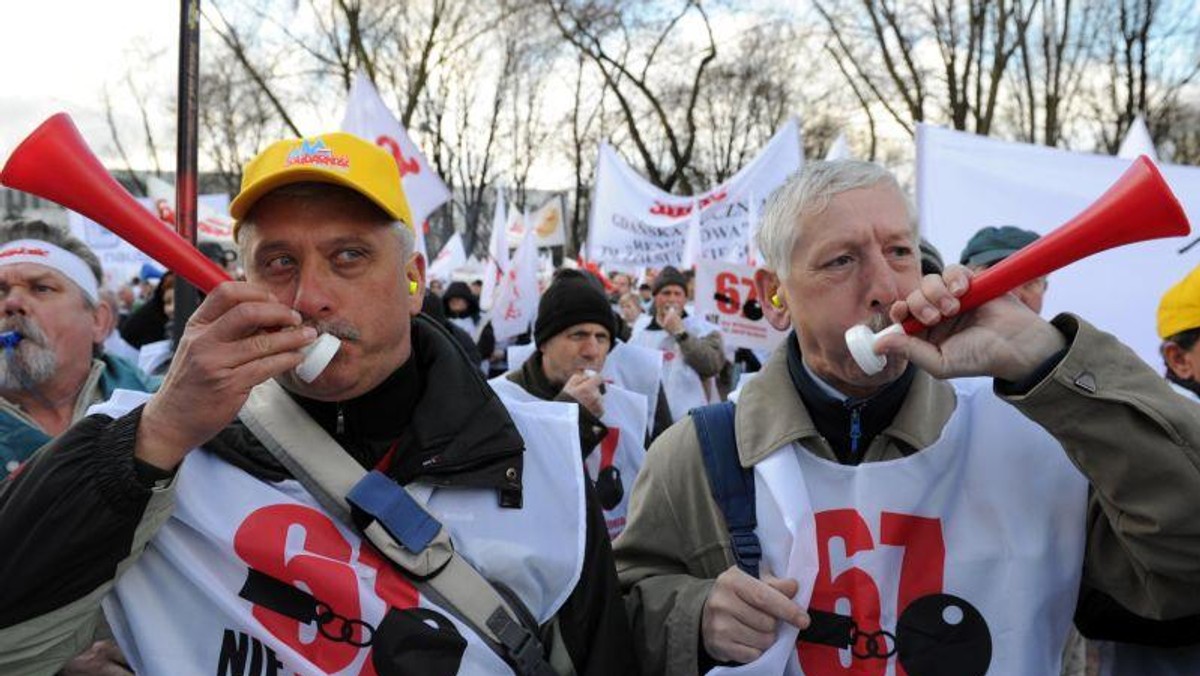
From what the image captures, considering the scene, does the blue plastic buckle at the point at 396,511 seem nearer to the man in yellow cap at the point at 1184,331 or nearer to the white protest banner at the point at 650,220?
the man in yellow cap at the point at 1184,331

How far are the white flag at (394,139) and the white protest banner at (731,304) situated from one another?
2035 millimetres

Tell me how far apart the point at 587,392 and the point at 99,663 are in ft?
8.39

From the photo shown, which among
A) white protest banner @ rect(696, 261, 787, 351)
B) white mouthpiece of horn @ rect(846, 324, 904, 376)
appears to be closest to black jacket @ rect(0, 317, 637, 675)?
white mouthpiece of horn @ rect(846, 324, 904, 376)

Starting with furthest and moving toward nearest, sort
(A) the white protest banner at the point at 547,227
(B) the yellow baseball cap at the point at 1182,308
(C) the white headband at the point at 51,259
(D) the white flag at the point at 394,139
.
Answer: (A) the white protest banner at the point at 547,227 < (D) the white flag at the point at 394,139 < (C) the white headband at the point at 51,259 < (B) the yellow baseball cap at the point at 1182,308

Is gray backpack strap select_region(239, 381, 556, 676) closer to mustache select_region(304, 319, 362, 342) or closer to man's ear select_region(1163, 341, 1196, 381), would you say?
mustache select_region(304, 319, 362, 342)

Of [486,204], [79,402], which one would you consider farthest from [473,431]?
[486,204]

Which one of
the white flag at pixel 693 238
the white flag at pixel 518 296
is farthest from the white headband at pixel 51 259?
the white flag at pixel 693 238

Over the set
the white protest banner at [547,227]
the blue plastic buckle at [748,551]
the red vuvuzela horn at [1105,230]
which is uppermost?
the red vuvuzela horn at [1105,230]

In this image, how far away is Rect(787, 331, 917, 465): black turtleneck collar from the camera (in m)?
1.98

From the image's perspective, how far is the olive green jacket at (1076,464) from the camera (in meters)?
1.53

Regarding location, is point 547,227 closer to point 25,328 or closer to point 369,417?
point 25,328

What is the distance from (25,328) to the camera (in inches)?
114

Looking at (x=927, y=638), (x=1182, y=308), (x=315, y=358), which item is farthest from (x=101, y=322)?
(x=1182, y=308)

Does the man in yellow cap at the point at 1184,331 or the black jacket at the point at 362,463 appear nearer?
the black jacket at the point at 362,463
